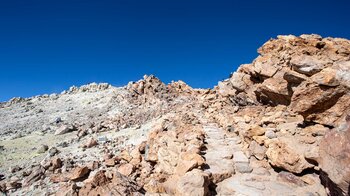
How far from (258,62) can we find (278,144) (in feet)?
25.6

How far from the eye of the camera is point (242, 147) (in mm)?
12617

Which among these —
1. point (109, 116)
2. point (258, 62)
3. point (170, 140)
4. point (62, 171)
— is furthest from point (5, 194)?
point (109, 116)

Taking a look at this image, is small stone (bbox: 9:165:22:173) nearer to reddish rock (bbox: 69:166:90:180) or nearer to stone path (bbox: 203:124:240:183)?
reddish rock (bbox: 69:166:90:180)

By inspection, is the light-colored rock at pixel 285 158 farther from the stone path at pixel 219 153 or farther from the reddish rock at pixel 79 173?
the reddish rock at pixel 79 173

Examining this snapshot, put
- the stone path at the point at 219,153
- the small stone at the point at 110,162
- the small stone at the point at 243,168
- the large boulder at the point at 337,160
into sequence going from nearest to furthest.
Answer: the large boulder at the point at 337,160
the stone path at the point at 219,153
the small stone at the point at 243,168
the small stone at the point at 110,162

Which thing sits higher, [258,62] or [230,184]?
[258,62]

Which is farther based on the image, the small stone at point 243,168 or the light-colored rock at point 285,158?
the small stone at point 243,168

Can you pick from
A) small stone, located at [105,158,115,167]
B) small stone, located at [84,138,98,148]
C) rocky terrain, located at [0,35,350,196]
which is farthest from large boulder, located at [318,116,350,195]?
small stone, located at [84,138,98,148]

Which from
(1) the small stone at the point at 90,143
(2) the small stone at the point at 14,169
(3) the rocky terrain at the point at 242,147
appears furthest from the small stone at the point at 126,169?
(2) the small stone at the point at 14,169

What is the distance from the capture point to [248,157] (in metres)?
11.5

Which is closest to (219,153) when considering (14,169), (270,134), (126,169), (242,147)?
(242,147)

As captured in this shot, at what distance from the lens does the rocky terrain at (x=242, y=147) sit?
9047 millimetres

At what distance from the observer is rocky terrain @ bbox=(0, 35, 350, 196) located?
905 cm

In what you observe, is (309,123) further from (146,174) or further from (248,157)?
(146,174)
